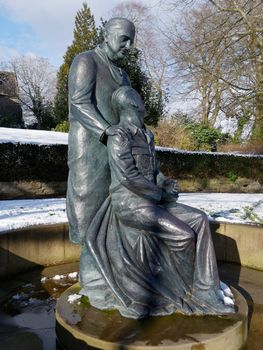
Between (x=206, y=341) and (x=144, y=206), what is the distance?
3.74 feet

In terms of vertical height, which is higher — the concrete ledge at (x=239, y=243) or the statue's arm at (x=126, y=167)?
the statue's arm at (x=126, y=167)

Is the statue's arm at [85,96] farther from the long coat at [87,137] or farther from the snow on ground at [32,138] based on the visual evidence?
the snow on ground at [32,138]

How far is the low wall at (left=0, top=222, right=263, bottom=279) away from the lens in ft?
15.3

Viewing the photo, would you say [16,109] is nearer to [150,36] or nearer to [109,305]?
[150,36]

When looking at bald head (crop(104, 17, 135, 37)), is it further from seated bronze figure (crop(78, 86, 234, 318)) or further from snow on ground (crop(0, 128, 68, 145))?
snow on ground (crop(0, 128, 68, 145))

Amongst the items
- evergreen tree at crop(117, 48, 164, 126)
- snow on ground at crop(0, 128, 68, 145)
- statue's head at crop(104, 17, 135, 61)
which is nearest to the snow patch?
statue's head at crop(104, 17, 135, 61)

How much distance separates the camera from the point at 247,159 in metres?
15.4

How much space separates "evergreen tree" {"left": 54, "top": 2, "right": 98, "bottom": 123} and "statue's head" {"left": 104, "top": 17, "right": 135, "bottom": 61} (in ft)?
56.8

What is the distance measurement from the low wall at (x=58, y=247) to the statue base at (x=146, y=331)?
1697 mm

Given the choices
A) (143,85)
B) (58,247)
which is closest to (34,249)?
(58,247)

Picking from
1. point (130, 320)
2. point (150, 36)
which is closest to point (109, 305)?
point (130, 320)

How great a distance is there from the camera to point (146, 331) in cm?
281

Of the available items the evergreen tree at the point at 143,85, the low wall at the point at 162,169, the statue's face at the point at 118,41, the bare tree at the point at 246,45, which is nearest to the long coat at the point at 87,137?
the statue's face at the point at 118,41

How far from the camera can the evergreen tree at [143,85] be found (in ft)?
61.4
